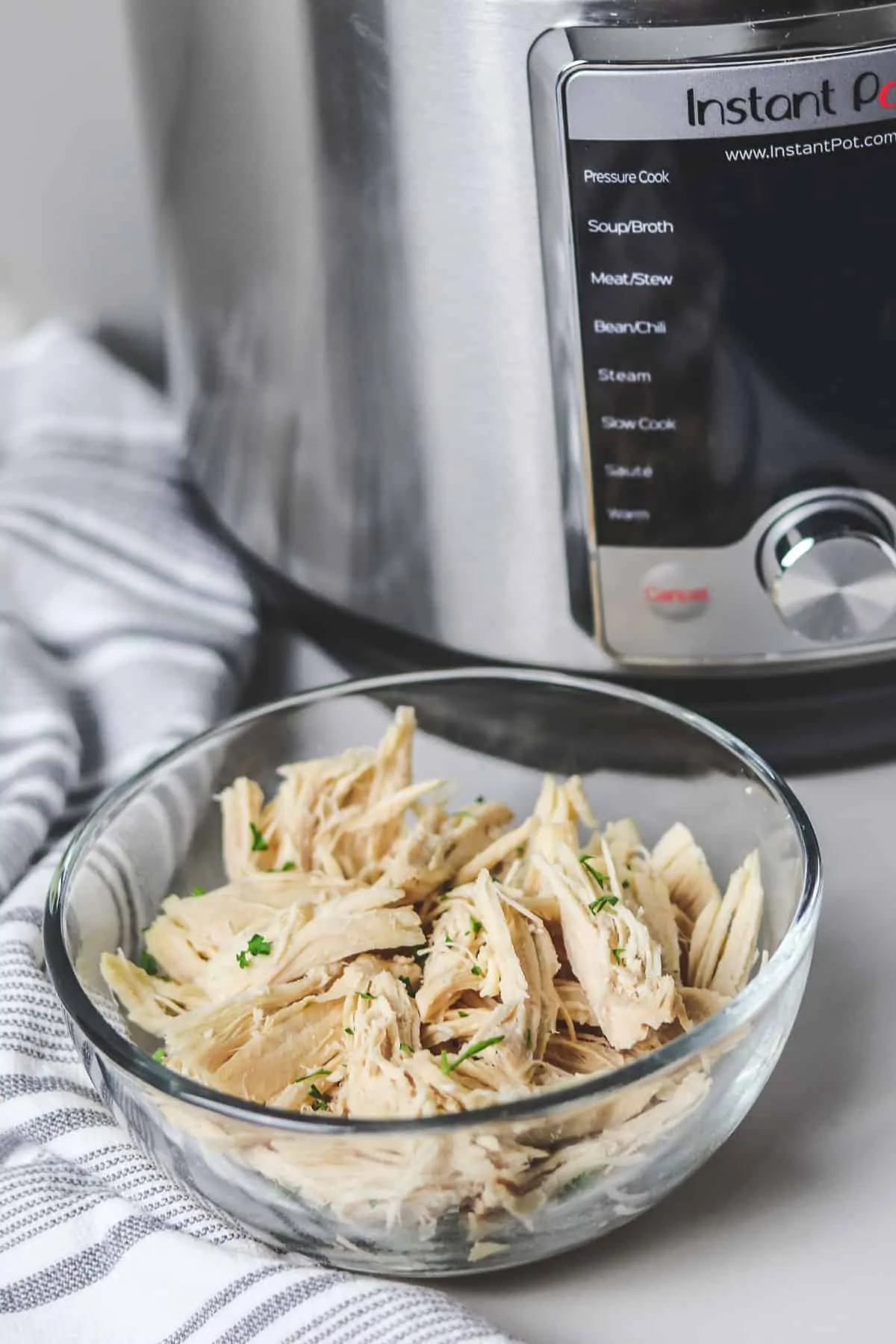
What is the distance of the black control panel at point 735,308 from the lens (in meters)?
0.61

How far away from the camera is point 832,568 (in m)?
0.68

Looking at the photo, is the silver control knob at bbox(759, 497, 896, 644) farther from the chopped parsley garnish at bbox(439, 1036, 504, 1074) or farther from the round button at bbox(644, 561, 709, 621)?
the chopped parsley garnish at bbox(439, 1036, 504, 1074)

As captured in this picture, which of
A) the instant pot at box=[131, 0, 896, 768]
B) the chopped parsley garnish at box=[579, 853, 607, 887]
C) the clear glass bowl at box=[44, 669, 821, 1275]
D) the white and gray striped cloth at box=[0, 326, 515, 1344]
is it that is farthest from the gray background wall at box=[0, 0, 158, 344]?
the chopped parsley garnish at box=[579, 853, 607, 887]

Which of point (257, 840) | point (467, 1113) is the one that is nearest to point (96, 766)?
point (257, 840)

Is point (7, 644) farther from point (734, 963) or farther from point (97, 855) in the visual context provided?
point (734, 963)

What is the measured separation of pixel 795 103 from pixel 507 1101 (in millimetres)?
356

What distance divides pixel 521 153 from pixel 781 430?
5.8 inches

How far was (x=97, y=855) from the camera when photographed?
665mm

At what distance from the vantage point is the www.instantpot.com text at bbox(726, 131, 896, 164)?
2.00ft

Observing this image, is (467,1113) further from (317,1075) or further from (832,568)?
(832,568)

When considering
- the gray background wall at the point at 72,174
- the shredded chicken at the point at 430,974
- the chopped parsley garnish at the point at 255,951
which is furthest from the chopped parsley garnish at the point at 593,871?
the gray background wall at the point at 72,174

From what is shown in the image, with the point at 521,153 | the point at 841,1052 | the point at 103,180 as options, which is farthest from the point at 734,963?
the point at 103,180

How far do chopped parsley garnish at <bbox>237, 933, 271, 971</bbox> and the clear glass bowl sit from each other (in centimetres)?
6

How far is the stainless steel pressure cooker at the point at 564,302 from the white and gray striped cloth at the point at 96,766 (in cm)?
13
